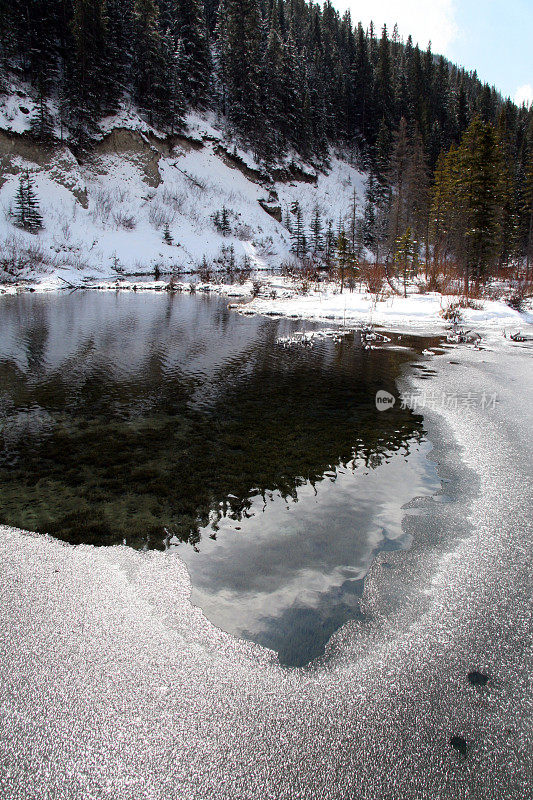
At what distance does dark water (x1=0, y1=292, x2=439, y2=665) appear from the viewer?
3739 millimetres

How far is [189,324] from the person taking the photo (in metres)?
17.3

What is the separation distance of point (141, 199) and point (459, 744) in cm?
4686

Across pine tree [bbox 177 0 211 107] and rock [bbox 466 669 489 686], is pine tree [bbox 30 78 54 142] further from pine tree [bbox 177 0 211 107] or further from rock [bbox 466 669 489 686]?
rock [bbox 466 669 489 686]

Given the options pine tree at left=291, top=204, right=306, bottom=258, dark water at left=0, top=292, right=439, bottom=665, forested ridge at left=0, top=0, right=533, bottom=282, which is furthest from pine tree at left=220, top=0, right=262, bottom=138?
dark water at left=0, top=292, right=439, bottom=665

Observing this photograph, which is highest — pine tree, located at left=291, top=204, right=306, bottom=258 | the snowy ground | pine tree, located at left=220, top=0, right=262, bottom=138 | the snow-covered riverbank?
pine tree, located at left=220, top=0, right=262, bottom=138

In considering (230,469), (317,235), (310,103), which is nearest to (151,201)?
(317,235)

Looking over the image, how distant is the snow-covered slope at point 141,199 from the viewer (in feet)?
114

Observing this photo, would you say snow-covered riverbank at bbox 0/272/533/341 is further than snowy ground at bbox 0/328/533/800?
Yes

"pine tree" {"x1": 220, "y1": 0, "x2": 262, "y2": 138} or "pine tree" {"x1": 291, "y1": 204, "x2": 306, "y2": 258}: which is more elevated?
"pine tree" {"x1": 220, "y1": 0, "x2": 262, "y2": 138}

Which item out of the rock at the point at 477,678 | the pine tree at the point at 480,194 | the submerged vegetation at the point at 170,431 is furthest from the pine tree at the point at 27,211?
the rock at the point at 477,678

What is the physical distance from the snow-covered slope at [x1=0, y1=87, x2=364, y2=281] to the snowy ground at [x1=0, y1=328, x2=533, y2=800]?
→ 3151 cm

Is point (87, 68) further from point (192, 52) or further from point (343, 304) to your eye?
point (343, 304)

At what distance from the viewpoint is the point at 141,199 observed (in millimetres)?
42219

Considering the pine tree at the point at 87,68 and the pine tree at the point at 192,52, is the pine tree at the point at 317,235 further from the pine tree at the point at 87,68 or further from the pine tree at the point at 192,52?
the pine tree at the point at 87,68
